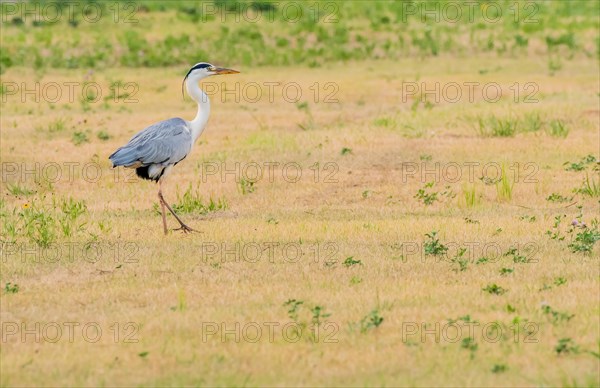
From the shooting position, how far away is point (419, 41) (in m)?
28.5

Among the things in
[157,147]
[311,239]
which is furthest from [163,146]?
[311,239]

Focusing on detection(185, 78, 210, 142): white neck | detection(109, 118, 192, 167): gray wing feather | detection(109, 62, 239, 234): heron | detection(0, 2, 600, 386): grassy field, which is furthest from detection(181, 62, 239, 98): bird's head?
detection(0, 2, 600, 386): grassy field

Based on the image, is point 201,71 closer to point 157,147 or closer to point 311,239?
point 157,147

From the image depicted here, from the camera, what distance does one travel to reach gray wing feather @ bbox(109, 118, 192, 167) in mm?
11695

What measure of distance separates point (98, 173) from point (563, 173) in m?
6.14

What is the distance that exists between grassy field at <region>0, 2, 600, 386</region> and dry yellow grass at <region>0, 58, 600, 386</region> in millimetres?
28

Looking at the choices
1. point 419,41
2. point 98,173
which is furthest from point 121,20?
point 98,173

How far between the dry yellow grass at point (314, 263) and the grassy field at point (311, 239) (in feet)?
0.09

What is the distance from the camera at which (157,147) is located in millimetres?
11805

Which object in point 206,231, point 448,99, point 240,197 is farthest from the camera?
point 448,99

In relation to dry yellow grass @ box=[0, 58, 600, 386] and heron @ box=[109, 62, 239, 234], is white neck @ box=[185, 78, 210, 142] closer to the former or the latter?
heron @ box=[109, 62, 239, 234]

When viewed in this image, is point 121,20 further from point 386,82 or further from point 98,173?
point 98,173

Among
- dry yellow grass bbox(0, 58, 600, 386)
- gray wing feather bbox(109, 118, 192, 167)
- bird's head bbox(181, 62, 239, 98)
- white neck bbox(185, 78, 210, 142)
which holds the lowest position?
dry yellow grass bbox(0, 58, 600, 386)

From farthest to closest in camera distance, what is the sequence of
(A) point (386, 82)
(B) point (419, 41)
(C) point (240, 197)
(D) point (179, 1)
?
(D) point (179, 1) → (B) point (419, 41) → (A) point (386, 82) → (C) point (240, 197)
